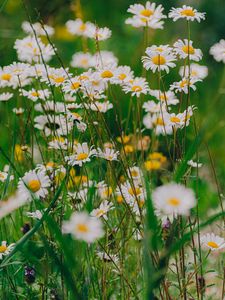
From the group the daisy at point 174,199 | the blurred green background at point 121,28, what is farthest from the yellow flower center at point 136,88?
the blurred green background at point 121,28

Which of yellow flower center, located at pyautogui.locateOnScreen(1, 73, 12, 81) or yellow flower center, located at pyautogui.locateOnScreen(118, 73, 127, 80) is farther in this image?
yellow flower center, located at pyautogui.locateOnScreen(1, 73, 12, 81)

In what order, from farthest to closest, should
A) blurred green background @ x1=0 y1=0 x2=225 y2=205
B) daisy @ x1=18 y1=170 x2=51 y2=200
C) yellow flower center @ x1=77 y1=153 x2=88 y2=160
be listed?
blurred green background @ x1=0 y1=0 x2=225 y2=205 → yellow flower center @ x1=77 y1=153 x2=88 y2=160 → daisy @ x1=18 y1=170 x2=51 y2=200

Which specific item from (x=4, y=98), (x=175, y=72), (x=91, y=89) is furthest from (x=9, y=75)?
(x=175, y=72)

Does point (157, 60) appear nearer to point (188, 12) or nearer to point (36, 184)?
point (188, 12)

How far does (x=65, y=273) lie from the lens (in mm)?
812

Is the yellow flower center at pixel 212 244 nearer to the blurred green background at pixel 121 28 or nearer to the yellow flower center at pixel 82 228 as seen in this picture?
the yellow flower center at pixel 82 228

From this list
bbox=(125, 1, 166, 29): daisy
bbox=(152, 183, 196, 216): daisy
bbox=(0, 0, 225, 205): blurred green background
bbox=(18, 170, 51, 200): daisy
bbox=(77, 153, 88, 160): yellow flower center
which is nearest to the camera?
bbox=(152, 183, 196, 216): daisy

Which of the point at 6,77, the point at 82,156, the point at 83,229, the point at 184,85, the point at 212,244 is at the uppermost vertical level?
the point at 6,77

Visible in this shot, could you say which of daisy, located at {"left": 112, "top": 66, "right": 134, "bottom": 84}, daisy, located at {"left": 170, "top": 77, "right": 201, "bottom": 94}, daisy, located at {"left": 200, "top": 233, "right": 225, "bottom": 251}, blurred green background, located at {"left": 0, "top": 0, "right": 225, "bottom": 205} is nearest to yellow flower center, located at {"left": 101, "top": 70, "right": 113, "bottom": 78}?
daisy, located at {"left": 112, "top": 66, "right": 134, "bottom": 84}

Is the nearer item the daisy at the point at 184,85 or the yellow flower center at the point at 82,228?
the yellow flower center at the point at 82,228

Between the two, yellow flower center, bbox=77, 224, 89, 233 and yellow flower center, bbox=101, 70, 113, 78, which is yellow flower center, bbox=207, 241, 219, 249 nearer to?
yellow flower center, bbox=101, 70, 113, 78

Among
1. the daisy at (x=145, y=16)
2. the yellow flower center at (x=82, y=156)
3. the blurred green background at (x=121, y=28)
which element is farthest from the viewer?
the blurred green background at (x=121, y=28)

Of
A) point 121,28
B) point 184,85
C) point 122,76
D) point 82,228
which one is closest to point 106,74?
point 122,76

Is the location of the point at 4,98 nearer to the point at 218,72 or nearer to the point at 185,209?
the point at 185,209
